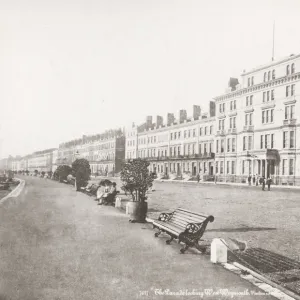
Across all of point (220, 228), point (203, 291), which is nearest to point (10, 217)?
point (220, 228)

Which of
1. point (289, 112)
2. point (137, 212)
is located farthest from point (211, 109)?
point (137, 212)

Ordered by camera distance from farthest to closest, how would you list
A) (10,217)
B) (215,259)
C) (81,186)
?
1. (81,186)
2. (10,217)
3. (215,259)

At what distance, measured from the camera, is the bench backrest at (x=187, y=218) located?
8727 mm

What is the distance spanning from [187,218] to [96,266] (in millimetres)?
3326

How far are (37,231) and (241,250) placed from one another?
5642mm

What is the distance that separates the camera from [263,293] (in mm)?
5590

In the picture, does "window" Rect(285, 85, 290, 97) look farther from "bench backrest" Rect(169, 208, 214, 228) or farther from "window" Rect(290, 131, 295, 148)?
"bench backrest" Rect(169, 208, 214, 228)

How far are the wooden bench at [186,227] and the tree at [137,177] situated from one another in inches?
120

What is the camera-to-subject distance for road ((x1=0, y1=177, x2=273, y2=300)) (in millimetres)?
5656

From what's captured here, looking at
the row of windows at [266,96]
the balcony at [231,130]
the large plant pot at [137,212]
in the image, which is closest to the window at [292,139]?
the row of windows at [266,96]

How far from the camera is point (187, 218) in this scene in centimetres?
961

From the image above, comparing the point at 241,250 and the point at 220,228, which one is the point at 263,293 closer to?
the point at 241,250

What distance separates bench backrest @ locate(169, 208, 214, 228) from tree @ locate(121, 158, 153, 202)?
3.12 metres

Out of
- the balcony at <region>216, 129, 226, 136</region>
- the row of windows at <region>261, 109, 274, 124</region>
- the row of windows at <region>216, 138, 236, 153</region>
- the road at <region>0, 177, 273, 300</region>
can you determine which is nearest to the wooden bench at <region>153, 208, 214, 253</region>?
the road at <region>0, 177, 273, 300</region>
